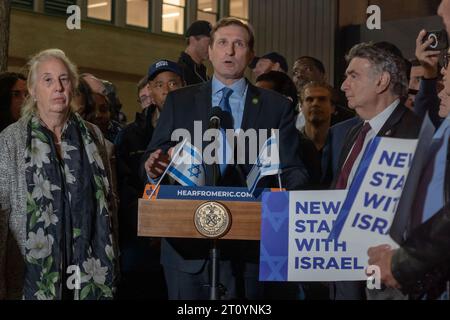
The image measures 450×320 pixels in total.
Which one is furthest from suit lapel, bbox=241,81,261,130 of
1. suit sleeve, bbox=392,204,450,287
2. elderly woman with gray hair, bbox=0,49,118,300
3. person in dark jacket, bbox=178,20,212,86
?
person in dark jacket, bbox=178,20,212,86

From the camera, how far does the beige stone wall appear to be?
19219 millimetres

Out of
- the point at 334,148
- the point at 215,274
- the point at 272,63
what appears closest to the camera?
the point at 215,274

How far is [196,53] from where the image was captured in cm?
754

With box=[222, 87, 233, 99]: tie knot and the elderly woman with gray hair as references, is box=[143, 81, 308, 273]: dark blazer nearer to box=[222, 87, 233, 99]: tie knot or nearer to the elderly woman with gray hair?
box=[222, 87, 233, 99]: tie knot

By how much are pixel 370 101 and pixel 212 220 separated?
3.46ft

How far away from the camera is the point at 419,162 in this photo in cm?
497

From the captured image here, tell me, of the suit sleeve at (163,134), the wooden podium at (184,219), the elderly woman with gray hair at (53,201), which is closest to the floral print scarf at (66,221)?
the elderly woman with gray hair at (53,201)

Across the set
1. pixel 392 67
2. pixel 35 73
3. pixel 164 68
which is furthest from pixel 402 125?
pixel 164 68

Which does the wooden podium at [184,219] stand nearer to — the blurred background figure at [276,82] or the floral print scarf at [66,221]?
the floral print scarf at [66,221]

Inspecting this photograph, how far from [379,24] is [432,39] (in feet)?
2.05

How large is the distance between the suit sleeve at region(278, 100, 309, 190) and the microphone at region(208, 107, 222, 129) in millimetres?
387

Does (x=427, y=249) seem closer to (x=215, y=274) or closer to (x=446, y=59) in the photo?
(x=215, y=274)
